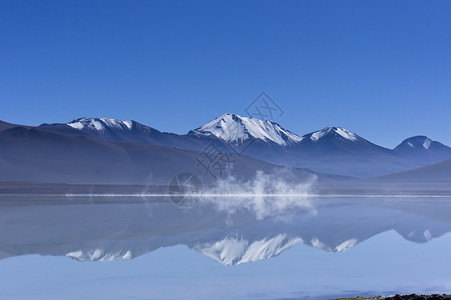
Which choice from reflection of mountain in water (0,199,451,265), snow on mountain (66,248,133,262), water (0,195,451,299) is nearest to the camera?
water (0,195,451,299)

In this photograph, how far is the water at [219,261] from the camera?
11.6 m

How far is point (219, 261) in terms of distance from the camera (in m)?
15.2

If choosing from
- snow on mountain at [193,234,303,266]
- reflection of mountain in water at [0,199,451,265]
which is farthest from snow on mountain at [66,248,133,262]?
snow on mountain at [193,234,303,266]

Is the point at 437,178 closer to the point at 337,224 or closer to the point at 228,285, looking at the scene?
the point at 337,224

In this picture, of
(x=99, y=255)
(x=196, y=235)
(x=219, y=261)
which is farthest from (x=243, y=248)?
(x=99, y=255)

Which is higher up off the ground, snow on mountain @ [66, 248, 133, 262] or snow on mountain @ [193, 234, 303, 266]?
snow on mountain @ [193, 234, 303, 266]

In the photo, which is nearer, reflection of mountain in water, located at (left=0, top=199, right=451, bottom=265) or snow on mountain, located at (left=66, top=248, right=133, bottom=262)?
snow on mountain, located at (left=66, top=248, right=133, bottom=262)

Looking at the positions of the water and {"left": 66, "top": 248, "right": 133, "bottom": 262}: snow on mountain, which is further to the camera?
{"left": 66, "top": 248, "right": 133, "bottom": 262}: snow on mountain

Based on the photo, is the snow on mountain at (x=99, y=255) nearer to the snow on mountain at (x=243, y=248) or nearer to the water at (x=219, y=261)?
the water at (x=219, y=261)

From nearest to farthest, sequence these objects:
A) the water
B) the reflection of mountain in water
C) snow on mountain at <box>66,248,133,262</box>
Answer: the water, snow on mountain at <box>66,248,133,262</box>, the reflection of mountain in water

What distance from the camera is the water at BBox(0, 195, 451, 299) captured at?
11.6 m

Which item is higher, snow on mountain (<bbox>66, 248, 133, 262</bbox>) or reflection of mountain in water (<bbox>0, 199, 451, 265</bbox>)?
reflection of mountain in water (<bbox>0, 199, 451, 265</bbox>)

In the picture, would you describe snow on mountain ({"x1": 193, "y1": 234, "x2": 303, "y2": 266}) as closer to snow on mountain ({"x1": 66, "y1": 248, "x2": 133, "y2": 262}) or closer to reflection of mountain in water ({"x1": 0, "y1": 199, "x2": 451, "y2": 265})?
reflection of mountain in water ({"x1": 0, "y1": 199, "x2": 451, "y2": 265})

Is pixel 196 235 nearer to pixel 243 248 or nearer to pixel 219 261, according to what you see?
pixel 243 248
